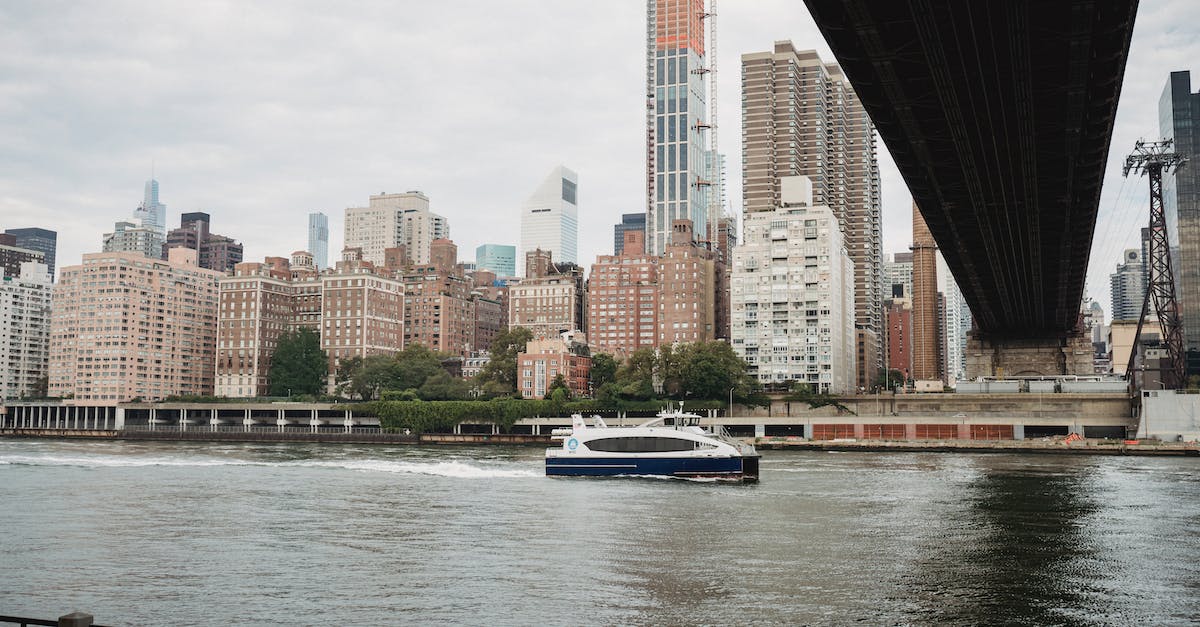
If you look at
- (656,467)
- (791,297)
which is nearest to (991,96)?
(656,467)

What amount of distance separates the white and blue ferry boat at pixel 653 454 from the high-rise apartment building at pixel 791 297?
108 m

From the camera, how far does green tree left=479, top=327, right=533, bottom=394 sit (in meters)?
167

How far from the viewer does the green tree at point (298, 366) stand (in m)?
186

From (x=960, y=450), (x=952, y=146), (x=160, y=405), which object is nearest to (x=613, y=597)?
(x=952, y=146)

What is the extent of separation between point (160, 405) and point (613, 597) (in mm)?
170133

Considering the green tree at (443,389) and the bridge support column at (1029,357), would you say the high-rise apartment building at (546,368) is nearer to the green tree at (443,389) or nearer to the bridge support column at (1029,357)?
the green tree at (443,389)

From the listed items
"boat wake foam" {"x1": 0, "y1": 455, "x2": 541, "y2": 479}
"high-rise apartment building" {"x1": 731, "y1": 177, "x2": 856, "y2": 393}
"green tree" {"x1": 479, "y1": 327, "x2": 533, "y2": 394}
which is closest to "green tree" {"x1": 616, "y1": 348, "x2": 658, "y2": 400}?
"green tree" {"x1": 479, "y1": 327, "x2": 533, "y2": 394}

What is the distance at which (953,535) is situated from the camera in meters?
37.4

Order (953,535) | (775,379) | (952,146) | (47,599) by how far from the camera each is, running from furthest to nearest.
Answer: (775,379) → (952,146) → (953,535) → (47,599)

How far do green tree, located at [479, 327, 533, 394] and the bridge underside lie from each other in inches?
4399

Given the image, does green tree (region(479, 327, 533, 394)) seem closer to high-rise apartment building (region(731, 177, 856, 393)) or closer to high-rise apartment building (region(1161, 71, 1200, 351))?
high-rise apartment building (region(731, 177, 856, 393))

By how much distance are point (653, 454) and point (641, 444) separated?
3.00 feet

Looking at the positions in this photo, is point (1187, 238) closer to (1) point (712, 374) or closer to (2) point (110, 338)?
(1) point (712, 374)

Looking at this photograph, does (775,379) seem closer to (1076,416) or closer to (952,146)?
(1076,416)
